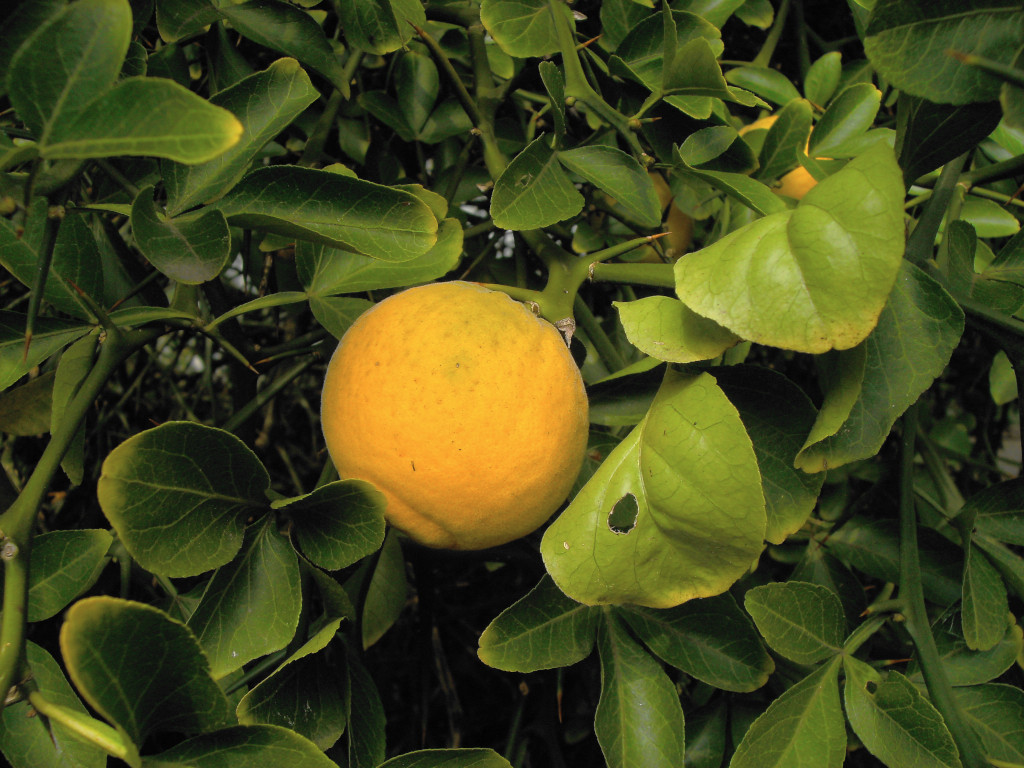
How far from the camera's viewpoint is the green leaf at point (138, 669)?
0.36m

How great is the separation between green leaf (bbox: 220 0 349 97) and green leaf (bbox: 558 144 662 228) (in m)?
0.25

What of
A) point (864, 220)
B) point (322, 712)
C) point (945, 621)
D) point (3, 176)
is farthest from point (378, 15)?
point (945, 621)

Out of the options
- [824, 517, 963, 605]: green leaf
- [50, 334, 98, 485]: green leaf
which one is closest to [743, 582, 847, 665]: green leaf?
[824, 517, 963, 605]: green leaf

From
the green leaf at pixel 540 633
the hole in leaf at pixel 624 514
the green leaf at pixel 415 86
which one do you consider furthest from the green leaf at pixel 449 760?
the green leaf at pixel 415 86

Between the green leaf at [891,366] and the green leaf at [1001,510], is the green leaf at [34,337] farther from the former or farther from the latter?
the green leaf at [1001,510]

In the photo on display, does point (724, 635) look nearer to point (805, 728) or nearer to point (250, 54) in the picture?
point (805, 728)

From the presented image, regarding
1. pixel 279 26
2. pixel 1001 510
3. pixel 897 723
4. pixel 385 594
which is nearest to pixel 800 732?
pixel 897 723

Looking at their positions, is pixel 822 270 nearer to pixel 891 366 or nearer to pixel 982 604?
pixel 891 366

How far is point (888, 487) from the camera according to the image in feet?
3.05

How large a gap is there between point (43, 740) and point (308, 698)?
7.2 inches

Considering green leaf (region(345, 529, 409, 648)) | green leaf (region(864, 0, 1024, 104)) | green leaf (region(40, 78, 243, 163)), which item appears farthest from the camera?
green leaf (region(345, 529, 409, 648))

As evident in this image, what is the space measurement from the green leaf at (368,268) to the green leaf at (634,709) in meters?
0.36

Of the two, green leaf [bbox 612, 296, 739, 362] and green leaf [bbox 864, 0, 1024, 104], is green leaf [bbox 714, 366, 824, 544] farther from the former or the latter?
green leaf [bbox 864, 0, 1024, 104]

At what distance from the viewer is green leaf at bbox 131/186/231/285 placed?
0.49m
